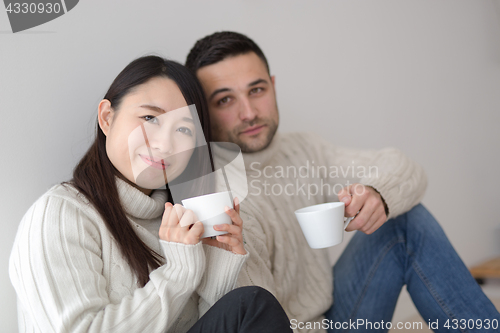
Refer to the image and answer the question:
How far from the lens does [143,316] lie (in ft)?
2.13

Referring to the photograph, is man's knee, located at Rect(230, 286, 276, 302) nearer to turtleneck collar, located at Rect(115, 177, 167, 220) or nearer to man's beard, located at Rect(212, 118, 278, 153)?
turtleneck collar, located at Rect(115, 177, 167, 220)

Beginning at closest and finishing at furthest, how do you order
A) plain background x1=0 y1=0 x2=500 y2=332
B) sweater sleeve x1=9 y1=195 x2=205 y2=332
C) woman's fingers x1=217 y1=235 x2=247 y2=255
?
sweater sleeve x1=9 y1=195 x2=205 y2=332 < woman's fingers x1=217 y1=235 x2=247 y2=255 < plain background x1=0 y1=0 x2=500 y2=332

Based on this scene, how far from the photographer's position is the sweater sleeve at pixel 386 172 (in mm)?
1024

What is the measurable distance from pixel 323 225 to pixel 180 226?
0.30 m

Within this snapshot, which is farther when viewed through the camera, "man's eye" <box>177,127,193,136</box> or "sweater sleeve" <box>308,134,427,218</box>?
"sweater sleeve" <box>308,134,427,218</box>

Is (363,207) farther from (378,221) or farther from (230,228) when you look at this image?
(230,228)

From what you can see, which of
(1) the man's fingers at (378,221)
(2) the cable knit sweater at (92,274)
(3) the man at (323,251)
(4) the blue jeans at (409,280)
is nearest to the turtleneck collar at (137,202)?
(2) the cable knit sweater at (92,274)

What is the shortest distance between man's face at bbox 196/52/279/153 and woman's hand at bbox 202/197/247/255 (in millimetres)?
372

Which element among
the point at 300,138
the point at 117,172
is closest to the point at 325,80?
the point at 300,138

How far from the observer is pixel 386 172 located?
1073 mm

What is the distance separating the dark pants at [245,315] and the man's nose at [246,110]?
0.53m

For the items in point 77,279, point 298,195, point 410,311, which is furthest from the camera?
point 410,311

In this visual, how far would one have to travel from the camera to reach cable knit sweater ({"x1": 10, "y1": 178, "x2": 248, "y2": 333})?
62cm

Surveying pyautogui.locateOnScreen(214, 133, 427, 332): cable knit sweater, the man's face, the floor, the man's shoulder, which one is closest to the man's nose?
the man's face
